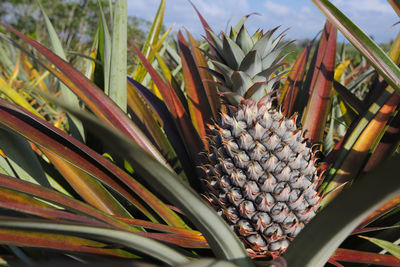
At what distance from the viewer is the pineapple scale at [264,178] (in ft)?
2.55

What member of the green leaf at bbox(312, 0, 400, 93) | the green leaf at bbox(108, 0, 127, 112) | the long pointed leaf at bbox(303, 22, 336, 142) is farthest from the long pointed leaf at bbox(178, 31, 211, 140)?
the green leaf at bbox(312, 0, 400, 93)

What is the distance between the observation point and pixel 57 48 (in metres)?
1.13

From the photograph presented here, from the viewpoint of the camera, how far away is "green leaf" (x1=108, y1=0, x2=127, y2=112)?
97 centimetres

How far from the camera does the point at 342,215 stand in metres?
0.39

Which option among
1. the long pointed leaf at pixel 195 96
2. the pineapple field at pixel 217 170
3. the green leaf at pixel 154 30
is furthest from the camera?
the green leaf at pixel 154 30

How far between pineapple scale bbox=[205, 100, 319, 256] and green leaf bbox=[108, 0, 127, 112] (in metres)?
0.38

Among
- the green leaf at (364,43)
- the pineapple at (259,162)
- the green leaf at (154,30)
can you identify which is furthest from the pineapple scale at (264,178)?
the green leaf at (154,30)

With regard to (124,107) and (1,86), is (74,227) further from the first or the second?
(1,86)

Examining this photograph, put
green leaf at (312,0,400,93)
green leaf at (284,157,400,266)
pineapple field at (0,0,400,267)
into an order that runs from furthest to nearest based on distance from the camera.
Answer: green leaf at (312,0,400,93), pineapple field at (0,0,400,267), green leaf at (284,157,400,266)

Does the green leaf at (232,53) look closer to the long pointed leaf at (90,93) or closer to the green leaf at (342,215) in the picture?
the long pointed leaf at (90,93)

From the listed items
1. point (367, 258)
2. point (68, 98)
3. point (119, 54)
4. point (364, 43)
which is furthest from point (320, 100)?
point (68, 98)

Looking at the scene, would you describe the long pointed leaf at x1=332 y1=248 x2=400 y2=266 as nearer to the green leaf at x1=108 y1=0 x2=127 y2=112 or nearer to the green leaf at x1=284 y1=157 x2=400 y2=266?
the green leaf at x1=284 y1=157 x2=400 y2=266

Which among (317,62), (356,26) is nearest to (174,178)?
(356,26)

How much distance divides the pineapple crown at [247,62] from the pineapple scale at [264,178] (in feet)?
0.13
